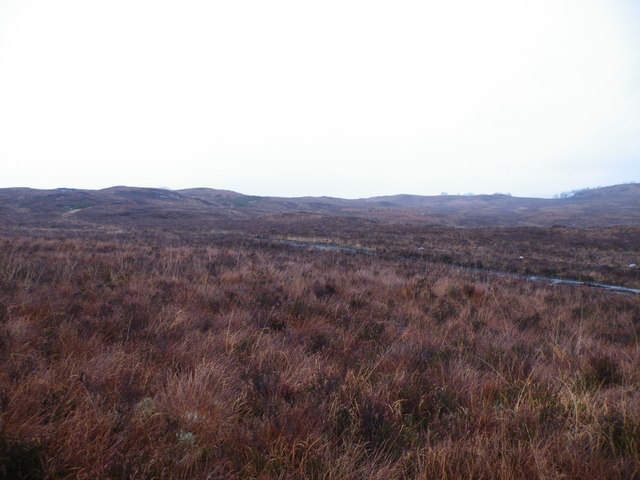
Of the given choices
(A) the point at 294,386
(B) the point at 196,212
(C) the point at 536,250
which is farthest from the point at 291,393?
(B) the point at 196,212

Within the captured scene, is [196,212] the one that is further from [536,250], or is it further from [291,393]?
[291,393]

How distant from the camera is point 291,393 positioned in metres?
2.63

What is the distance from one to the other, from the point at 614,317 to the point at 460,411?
6.30 meters

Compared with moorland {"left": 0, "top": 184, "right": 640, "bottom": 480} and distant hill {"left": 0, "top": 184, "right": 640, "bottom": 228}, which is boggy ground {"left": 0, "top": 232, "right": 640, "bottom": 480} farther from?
distant hill {"left": 0, "top": 184, "right": 640, "bottom": 228}

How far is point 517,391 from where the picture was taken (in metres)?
2.79

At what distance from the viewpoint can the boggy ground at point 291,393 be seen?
1810mm

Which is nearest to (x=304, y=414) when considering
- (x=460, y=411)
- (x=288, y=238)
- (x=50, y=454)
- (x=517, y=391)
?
(x=460, y=411)

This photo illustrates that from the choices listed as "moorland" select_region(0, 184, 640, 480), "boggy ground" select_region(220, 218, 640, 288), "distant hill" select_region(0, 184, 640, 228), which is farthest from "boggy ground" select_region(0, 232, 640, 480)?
"distant hill" select_region(0, 184, 640, 228)

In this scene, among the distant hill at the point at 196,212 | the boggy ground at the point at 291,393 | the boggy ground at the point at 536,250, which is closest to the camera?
the boggy ground at the point at 291,393

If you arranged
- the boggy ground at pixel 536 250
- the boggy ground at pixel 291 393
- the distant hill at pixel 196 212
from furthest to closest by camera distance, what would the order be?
1. the distant hill at pixel 196 212
2. the boggy ground at pixel 536 250
3. the boggy ground at pixel 291 393

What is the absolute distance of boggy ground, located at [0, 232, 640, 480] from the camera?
5.94 ft

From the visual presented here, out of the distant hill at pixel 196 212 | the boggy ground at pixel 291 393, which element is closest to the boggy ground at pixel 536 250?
the boggy ground at pixel 291 393

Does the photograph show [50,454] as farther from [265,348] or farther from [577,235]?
[577,235]

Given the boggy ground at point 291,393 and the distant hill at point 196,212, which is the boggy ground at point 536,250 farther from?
the distant hill at point 196,212
